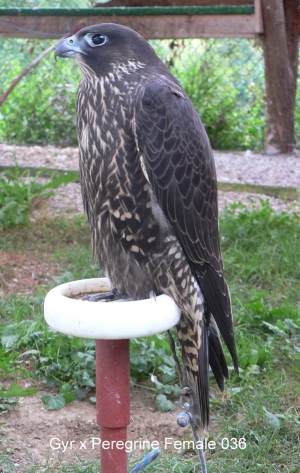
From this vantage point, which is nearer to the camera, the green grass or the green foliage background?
the green grass

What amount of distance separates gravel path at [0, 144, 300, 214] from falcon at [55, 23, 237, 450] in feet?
7.33

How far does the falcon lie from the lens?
2.07 meters

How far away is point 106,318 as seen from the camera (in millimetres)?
1686

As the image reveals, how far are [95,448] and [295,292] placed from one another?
4.95 ft

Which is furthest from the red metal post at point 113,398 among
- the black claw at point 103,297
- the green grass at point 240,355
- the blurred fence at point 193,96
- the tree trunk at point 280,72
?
the blurred fence at point 193,96

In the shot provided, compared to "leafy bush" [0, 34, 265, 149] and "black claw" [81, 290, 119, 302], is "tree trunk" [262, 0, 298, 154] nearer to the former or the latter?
"leafy bush" [0, 34, 265, 149]

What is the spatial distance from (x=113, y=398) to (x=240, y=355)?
3.84 feet

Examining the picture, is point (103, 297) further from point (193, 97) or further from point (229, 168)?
point (193, 97)

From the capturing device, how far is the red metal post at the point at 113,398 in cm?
186

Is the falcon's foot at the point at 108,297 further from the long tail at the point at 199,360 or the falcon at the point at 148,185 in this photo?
the long tail at the point at 199,360

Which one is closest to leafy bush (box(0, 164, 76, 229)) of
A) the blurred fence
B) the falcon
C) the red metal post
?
the blurred fence

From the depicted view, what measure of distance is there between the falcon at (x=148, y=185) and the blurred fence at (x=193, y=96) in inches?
155

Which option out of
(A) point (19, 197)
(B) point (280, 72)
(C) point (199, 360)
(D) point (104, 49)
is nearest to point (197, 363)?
(C) point (199, 360)

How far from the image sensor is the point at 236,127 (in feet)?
20.6
